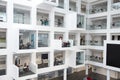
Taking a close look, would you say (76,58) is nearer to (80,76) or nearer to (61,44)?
(61,44)

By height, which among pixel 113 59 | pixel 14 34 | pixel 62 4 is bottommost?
pixel 113 59

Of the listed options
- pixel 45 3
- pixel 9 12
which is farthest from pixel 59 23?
pixel 9 12

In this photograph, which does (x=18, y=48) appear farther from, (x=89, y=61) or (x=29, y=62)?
(x=89, y=61)

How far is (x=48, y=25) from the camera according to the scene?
3.44m

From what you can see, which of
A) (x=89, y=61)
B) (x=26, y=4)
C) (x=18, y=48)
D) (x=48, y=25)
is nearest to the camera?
(x=18, y=48)

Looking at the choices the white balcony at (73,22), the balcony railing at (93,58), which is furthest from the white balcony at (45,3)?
the balcony railing at (93,58)

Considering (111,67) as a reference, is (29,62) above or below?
above

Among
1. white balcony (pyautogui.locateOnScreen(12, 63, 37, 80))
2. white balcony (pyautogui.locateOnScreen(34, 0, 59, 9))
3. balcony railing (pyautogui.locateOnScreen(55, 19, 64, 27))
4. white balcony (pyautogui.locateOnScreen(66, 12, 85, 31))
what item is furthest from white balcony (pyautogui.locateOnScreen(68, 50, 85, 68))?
white balcony (pyautogui.locateOnScreen(34, 0, 59, 9))

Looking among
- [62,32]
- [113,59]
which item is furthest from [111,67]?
[62,32]

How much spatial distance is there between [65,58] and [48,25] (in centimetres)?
121

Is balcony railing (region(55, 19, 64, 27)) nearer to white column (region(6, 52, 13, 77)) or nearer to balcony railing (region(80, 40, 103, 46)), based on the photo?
balcony railing (region(80, 40, 103, 46))

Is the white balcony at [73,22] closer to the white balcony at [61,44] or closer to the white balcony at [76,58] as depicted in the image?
the white balcony at [61,44]

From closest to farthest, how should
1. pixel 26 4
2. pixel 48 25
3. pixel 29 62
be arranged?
pixel 26 4 < pixel 29 62 < pixel 48 25

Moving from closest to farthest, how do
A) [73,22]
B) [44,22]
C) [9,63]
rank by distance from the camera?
[9,63] → [44,22] → [73,22]
